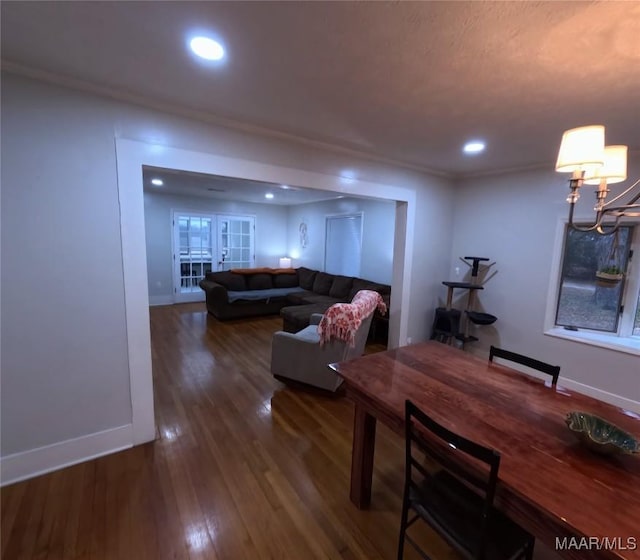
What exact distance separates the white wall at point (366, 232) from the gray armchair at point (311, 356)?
2.42 meters

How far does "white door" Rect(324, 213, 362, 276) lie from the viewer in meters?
6.08

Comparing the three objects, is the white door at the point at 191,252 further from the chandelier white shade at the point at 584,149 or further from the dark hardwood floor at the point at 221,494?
the chandelier white shade at the point at 584,149

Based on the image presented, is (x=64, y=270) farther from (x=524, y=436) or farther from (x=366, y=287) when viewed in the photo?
(x=366, y=287)

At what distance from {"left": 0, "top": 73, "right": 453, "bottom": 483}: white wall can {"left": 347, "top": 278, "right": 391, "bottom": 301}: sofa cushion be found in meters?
3.46

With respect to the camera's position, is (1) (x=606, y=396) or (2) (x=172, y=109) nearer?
(2) (x=172, y=109)

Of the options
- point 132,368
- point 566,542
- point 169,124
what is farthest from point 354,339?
point 169,124

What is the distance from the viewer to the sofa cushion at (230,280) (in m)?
Answer: 6.12

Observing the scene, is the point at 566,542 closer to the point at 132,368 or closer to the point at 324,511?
the point at 324,511

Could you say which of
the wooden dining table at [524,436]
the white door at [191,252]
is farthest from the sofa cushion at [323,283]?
the wooden dining table at [524,436]

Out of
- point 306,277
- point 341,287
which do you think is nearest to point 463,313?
point 341,287

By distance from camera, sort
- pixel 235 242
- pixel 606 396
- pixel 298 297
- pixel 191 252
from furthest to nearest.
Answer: pixel 235 242 → pixel 191 252 → pixel 298 297 → pixel 606 396

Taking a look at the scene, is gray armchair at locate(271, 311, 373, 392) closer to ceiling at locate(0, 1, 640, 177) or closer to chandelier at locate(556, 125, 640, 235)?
ceiling at locate(0, 1, 640, 177)

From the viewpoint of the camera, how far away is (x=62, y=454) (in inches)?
79.4

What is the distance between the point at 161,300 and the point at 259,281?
234 centimetres
